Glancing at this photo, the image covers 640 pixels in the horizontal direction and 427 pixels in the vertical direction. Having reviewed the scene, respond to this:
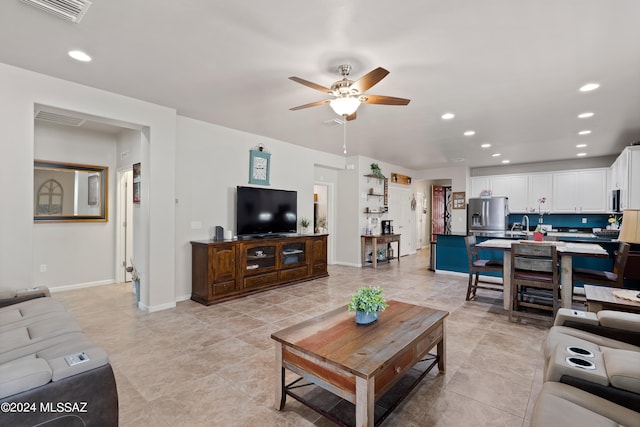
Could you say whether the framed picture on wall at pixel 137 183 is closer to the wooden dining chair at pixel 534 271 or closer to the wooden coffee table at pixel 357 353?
the wooden coffee table at pixel 357 353

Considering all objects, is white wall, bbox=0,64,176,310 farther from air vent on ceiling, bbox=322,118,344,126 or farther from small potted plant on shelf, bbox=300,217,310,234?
small potted plant on shelf, bbox=300,217,310,234

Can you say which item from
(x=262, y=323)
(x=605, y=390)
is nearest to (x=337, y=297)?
(x=262, y=323)

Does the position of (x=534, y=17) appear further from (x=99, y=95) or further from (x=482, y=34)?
(x=99, y=95)

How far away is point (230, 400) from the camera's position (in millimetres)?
2100

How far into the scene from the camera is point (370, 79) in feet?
8.18

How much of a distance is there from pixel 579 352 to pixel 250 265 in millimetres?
4085

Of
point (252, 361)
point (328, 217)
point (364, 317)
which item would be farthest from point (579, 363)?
point (328, 217)

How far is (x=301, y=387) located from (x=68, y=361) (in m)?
1.46

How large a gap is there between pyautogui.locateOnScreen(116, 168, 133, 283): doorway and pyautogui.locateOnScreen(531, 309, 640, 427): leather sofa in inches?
240

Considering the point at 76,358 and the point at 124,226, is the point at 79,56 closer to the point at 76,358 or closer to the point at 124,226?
the point at 76,358

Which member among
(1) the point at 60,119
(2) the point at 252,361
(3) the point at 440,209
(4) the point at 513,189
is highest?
(1) the point at 60,119

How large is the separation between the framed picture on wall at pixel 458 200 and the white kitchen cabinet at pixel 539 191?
5.22 ft

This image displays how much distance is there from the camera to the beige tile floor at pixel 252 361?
1951 millimetres

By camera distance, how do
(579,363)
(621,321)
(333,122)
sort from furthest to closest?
(333,122) → (621,321) → (579,363)
